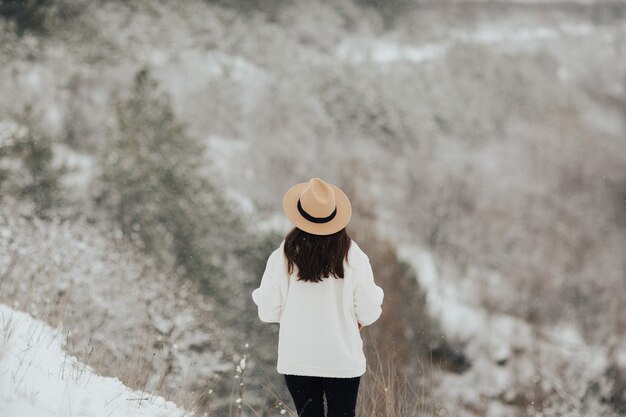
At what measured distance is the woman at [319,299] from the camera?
1.99 m

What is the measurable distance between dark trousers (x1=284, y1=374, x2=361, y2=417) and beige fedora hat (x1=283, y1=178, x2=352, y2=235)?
0.54m

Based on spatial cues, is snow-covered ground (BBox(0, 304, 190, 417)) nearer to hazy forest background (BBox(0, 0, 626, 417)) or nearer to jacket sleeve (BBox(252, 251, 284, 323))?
jacket sleeve (BBox(252, 251, 284, 323))

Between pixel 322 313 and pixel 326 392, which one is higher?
pixel 322 313

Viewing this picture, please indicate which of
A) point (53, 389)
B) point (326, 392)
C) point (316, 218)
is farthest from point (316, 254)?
point (53, 389)

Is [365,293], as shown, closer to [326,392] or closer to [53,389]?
[326,392]

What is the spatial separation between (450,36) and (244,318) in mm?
20257

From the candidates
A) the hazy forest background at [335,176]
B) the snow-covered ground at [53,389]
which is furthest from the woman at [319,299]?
the hazy forest background at [335,176]

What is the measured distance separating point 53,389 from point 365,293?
119cm

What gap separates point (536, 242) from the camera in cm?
1856

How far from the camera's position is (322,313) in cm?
203

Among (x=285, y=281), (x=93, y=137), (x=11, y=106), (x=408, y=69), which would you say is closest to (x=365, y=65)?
(x=408, y=69)

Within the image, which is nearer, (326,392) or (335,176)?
(326,392)

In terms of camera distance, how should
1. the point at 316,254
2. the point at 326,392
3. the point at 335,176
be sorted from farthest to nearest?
the point at 335,176 < the point at 326,392 < the point at 316,254

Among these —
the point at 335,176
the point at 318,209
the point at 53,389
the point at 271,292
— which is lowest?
the point at 335,176
